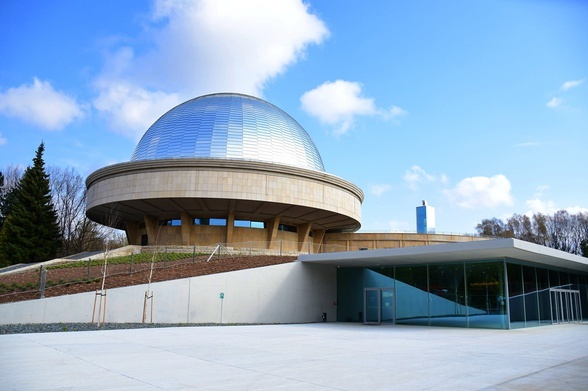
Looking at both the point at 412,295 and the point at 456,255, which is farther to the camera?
the point at 412,295

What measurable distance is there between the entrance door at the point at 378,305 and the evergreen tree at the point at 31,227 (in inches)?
1309

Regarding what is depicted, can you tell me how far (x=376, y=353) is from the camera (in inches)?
468

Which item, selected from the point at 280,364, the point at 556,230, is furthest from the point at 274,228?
the point at 556,230

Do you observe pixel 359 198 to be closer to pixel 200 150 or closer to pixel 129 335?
pixel 200 150

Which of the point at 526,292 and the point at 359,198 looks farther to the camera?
the point at 359,198

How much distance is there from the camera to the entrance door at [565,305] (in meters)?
28.4

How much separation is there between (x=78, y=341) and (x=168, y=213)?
3129 cm

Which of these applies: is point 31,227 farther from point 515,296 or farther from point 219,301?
point 515,296

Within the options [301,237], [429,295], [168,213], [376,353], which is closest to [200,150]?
[168,213]

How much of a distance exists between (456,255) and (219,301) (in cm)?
1187

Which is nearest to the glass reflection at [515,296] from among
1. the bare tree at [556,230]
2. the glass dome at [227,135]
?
the glass dome at [227,135]

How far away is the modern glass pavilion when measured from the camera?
888 inches

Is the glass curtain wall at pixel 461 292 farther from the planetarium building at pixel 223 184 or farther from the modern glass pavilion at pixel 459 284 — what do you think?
the planetarium building at pixel 223 184

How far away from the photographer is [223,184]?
38594 millimetres
